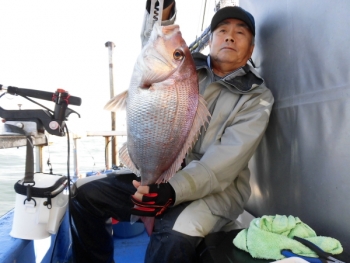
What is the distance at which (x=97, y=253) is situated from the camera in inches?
82.0

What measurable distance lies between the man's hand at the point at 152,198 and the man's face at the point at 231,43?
1.24 m

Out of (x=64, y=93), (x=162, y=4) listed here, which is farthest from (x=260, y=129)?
(x=64, y=93)

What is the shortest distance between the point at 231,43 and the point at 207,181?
1199 millimetres

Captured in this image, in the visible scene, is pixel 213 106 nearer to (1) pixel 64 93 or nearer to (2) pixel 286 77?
(2) pixel 286 77

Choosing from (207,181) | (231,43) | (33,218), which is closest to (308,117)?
(207,181)

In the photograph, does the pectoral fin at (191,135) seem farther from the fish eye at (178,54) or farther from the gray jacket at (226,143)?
the fish eye at (178,54)

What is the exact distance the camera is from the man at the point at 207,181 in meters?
1.58

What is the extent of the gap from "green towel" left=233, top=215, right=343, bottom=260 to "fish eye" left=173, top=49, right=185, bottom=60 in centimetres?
101

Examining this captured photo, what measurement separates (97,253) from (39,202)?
0.62m

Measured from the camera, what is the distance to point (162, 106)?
4.76ft

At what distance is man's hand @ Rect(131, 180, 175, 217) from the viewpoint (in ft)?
5.03

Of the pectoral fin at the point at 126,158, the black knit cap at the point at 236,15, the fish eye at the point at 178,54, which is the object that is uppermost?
the black knit cap at the point at 236,15

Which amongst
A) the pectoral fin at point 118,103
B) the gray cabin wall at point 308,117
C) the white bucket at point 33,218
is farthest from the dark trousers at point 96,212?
the gray cabin wall at point 308,117

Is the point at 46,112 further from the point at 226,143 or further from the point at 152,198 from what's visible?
the point at 226,143
